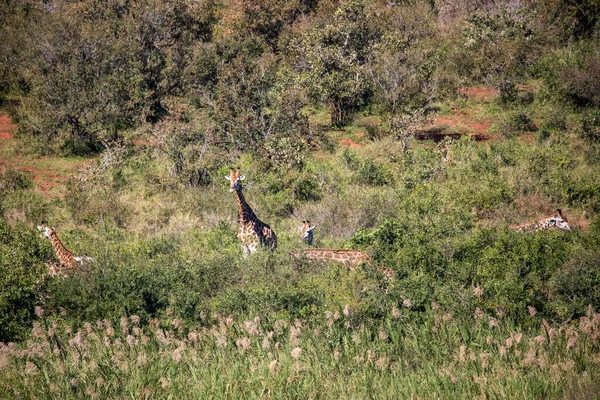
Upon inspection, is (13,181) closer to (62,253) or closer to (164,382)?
(62,253)

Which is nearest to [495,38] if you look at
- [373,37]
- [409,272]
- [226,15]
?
[373,37]

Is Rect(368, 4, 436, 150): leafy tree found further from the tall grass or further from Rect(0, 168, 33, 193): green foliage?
the tall grass

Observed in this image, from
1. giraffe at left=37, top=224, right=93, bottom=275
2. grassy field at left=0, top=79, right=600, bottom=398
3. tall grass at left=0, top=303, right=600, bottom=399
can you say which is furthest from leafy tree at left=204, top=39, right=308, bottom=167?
tall grass at left=0, top=303, right=600, bottom=399

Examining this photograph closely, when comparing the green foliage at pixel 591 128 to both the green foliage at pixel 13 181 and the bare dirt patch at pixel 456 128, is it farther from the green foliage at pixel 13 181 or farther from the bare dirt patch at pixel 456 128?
the green foliage at pixel 13 181

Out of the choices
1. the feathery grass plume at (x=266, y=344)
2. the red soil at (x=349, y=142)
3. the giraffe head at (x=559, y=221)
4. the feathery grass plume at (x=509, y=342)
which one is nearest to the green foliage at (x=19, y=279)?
the feathery grass plume at (x=266, y=344)

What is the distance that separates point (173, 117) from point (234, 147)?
185 centimetres

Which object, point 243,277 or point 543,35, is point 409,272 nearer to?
point 243,277

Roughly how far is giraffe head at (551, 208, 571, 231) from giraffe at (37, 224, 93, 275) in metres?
8.71

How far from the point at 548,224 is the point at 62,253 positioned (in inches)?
358

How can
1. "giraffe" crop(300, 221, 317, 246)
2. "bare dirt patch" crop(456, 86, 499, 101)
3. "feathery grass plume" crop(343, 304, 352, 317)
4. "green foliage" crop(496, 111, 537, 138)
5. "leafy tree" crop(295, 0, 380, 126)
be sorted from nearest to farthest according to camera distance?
1. "feathery grass plume" crop(343, 304, 352, 317)
2. "giraffe" crop(300, 221, 317, 246)
3. "green foliage" crop(496, 111, 537, 138)
4. "leafy tree" crop(295, 0, 380, 126)
5. "bare dirt patch" crop(456, 86, 499, 101)

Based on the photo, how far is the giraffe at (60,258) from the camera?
10156 millimetres

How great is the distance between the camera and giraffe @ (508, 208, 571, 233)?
12.1 metres

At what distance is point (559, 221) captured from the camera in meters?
12.7

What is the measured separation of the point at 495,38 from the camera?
24.3m
